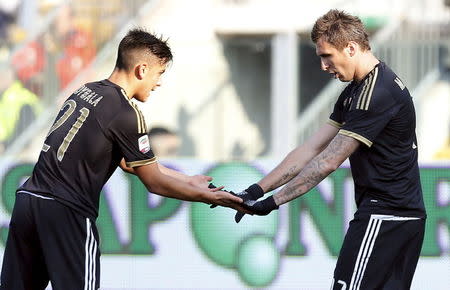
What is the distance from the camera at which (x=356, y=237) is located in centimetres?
584

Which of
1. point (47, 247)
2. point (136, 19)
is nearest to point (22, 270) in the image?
point (47, 247)

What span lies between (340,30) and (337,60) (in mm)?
174

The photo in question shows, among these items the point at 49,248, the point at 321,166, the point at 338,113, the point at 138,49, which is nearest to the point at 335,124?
the point at 338,113

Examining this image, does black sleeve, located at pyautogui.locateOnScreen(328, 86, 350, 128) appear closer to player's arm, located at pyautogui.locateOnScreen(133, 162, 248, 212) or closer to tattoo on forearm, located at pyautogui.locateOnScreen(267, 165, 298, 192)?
tattoo on forearm, located at pyautogui.locateOnScreen(267, 165, 298, 192)

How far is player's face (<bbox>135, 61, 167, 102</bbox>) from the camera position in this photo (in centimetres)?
589

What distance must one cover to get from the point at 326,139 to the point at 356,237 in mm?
901

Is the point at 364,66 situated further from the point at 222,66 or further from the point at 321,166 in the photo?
the point at 222,66

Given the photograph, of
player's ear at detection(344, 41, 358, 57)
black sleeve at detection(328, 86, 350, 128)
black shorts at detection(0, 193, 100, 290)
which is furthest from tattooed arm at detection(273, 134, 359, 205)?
black shorts at detection(0, 193, 100, 290)

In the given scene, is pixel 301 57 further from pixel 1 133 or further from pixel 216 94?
pixel 1 133

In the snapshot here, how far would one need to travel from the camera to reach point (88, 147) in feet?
18.6

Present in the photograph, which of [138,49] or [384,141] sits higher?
[138,49]

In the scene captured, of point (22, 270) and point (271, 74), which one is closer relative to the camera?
point (22, 270)

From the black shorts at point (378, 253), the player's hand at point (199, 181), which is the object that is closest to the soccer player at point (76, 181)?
the player's hand at point (199, 181)

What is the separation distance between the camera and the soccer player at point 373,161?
18.9ft
